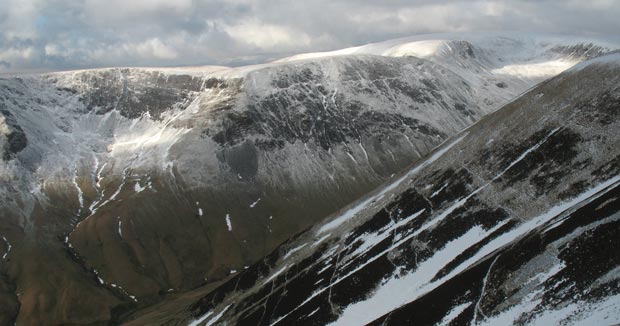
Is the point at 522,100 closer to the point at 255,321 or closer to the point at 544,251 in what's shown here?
the point at 544,251

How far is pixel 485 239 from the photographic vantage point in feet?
243

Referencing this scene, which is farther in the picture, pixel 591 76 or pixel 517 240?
pixel 591 76

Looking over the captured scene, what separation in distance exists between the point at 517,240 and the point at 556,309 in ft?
58.0

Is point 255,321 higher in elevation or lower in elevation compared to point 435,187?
lower

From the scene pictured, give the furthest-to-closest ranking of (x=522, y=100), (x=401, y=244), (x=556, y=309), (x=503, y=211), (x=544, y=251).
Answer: (x=522, y=100), (x=401, y=244), (x=503, y=211), (x=544, y=251), (x=556, y=309)

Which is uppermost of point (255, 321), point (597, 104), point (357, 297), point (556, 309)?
point (597, 104)

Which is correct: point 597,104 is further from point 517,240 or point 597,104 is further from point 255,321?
point 255,321

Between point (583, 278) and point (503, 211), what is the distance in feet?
96.1

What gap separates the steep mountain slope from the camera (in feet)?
176

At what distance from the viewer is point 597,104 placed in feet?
292

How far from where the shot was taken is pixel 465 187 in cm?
9369

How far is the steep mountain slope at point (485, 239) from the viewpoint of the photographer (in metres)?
53.7

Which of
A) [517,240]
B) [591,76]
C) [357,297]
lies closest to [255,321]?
[357,297]

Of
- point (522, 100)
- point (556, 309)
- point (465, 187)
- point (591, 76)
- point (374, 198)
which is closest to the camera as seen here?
point (556, 309)
